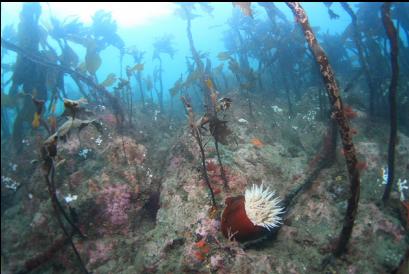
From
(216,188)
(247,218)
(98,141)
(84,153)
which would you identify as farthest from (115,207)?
(247,218)

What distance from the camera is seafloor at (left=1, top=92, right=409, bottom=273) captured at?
3762 mm

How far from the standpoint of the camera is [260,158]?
570 cm

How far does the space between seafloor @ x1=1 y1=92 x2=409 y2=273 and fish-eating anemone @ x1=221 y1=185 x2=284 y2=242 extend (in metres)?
0.17

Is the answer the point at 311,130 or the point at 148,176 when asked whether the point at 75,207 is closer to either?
the point at 148,176

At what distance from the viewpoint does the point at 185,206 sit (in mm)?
4629

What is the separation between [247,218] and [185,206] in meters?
1.29

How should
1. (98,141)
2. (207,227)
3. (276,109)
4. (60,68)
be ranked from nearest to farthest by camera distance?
(207,227) → (98,141) → (60,68) → (276,109)

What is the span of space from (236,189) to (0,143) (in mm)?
7076

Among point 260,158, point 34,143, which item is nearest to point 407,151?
point 260,158

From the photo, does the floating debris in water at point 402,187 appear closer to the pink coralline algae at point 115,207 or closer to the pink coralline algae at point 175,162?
the pink coralline algae at point 175,162

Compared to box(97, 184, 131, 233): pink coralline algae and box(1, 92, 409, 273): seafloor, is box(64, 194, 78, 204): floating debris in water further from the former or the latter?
box(97, 184, 131, 233): pink coralline algae

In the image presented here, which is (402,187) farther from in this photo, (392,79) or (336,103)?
(336,103)

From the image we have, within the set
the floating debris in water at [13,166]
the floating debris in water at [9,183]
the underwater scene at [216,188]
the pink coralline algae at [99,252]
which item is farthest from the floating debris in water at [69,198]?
the floating debris in water at [13,166]

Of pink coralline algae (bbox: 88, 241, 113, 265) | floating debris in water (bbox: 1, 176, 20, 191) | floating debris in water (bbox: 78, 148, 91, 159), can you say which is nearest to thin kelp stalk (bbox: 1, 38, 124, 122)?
floating debris in water (bbox: 78, 148, 91, 159)
